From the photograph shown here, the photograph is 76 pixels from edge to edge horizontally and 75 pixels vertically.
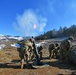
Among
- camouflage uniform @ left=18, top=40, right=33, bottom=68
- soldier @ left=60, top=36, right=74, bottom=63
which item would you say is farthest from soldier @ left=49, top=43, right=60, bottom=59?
camouflage uniform @ left=18, top=40, right=33, bottom=68

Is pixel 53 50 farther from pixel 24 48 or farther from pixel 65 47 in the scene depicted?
pixel 24 48

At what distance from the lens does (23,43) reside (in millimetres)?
17656

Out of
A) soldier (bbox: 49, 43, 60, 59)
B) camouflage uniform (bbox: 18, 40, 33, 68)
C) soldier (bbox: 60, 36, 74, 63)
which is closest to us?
camouflage uniform (bbox: 18, 40, 33, 68)

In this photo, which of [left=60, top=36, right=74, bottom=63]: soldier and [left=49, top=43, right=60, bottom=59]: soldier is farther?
[left=49, top=43, right=60, bottom=59]: soldier

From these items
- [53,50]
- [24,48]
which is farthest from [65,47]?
[53,50]

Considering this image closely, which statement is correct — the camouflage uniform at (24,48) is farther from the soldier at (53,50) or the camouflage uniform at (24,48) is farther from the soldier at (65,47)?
the soldier at (53,50)

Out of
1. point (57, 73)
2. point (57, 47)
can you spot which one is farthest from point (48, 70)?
point (57, 47)

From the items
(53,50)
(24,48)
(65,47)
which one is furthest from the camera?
(53,50)

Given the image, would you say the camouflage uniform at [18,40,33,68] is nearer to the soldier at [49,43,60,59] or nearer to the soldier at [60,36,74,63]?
the soldier at [60,36,74,63]

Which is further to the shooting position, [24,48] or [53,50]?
[53,50]

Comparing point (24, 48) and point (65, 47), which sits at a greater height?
point (65, 47)

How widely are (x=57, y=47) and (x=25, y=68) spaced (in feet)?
31.7

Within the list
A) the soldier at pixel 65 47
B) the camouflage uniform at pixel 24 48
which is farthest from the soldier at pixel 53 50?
the camouflage uniform at pixel 24 48

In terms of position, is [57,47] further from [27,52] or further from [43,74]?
[43,74]
